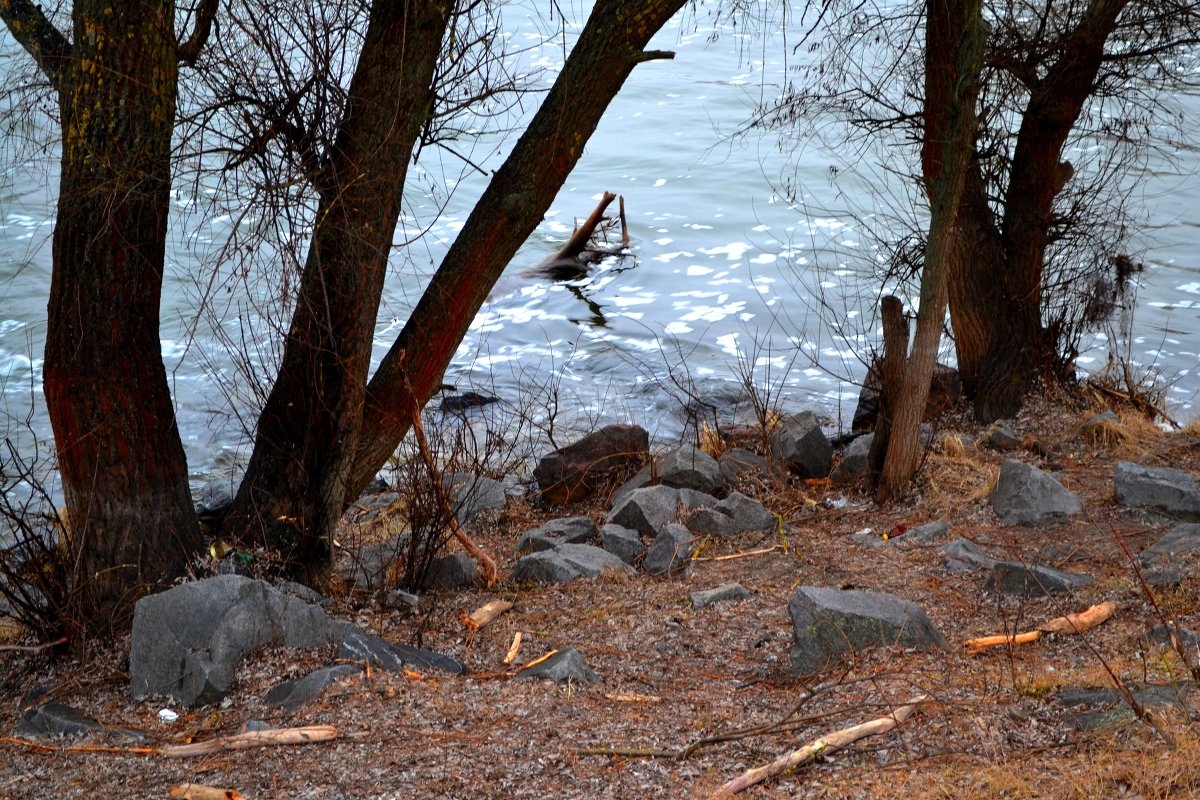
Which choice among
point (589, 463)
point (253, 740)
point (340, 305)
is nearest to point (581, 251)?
point (589, 463)

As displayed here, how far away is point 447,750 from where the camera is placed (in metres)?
3.44

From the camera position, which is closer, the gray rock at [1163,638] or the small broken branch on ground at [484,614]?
the gray rock at [1163,638]

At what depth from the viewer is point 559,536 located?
6.44 metres

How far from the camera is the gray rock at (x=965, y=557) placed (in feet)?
17.1

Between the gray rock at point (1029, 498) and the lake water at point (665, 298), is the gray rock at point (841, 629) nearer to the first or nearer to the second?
the gray rock at point (1029, 498)

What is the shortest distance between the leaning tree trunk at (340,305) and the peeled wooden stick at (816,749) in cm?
245

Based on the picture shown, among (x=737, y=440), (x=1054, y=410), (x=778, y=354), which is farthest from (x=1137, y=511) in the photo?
(x=778, y=354)

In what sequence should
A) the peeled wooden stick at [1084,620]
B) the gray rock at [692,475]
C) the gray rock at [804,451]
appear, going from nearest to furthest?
the peeled wooden stick at [1084,620]
the gray rock at [692,475]
the gray rock at [804,451]

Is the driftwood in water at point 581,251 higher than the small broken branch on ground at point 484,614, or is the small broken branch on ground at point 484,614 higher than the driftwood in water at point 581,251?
the driftwood in water at point 581,251

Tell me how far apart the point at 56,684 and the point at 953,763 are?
3.28m

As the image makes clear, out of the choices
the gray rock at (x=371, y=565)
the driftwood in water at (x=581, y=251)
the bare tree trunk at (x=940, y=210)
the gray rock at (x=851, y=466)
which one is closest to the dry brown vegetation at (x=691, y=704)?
the gray rock at (x=371, y=565)

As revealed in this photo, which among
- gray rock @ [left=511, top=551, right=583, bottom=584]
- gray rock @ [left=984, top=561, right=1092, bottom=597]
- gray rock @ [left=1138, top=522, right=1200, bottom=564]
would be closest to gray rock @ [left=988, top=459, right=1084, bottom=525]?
gray rock @ [left=1138, top=522, right=1200, bottom=564]

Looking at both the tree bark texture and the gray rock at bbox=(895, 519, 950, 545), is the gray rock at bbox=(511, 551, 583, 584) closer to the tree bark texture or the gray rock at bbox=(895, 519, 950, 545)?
the gray rock at bbox=(895, 519, 950, 545)

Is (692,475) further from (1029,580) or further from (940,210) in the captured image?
(1029,580)
